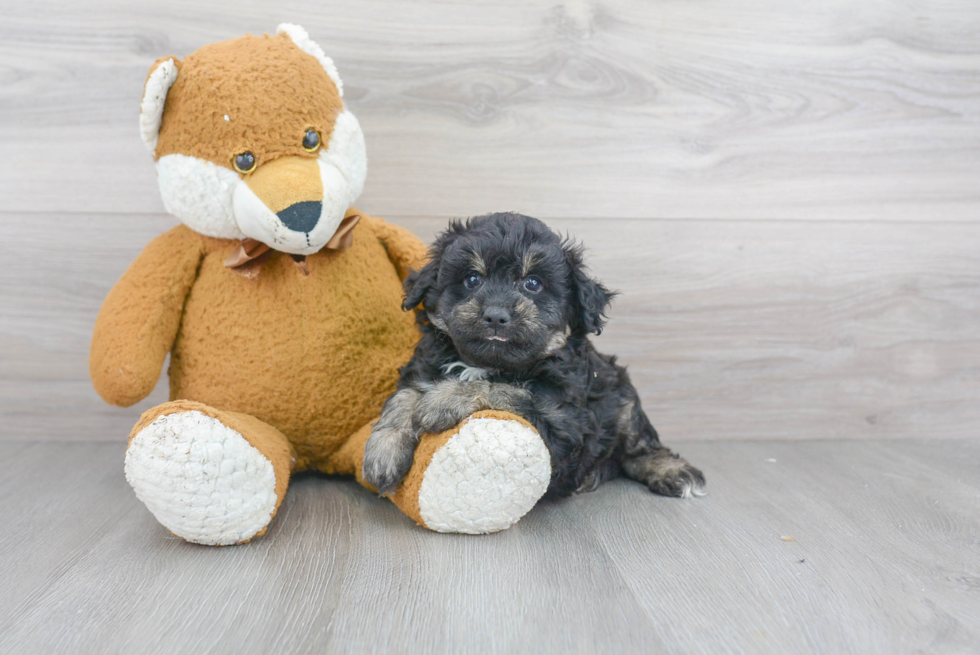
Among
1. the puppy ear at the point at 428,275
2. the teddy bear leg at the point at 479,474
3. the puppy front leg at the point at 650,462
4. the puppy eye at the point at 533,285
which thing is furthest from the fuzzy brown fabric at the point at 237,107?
the puppy front leg at the point at 650,462

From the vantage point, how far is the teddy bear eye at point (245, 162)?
157 centimetres

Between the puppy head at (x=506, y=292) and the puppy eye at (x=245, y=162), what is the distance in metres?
0.43

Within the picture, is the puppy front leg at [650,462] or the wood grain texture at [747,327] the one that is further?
the wood grain texture at [747,327]

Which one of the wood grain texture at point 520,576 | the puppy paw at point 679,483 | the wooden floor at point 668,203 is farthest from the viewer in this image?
the wooden floor at point 668,203

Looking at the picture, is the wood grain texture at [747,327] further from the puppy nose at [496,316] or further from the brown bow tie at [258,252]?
the puppy nose at [496,316]

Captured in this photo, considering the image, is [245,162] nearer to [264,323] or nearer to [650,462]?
[264,323]

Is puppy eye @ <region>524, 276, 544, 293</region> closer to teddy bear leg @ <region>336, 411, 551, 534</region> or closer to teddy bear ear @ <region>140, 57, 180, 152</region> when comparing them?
teddy bear leg @ <region>336, 411, 551, 534</region>

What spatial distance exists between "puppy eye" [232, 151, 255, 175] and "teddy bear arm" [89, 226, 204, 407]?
289mm

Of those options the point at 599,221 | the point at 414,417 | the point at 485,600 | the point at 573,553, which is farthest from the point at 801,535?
the point at 599,221

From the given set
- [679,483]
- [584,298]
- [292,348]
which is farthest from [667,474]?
[292,348]

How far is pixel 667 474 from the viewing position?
1.82 meters

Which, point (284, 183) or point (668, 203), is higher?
point (284, 183)

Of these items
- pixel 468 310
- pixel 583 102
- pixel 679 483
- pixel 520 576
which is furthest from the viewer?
pixel 583 102

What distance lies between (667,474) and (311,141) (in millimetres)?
1199
